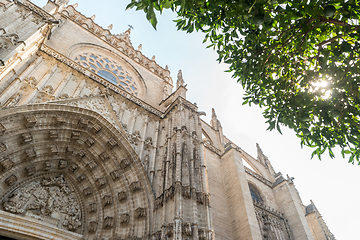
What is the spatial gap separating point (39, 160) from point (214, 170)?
925cm

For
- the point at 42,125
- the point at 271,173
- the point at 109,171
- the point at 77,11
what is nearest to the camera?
the point at 42,125

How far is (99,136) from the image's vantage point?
9.34 m

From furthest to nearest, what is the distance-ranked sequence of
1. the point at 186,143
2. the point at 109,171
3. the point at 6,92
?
the point at 186,143, the point at 109,171, the point at 6,92

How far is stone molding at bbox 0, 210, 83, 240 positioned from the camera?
22.0ft

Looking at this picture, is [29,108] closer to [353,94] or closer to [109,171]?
[109,171]

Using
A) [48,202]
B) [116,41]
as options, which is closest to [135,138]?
[48,202]

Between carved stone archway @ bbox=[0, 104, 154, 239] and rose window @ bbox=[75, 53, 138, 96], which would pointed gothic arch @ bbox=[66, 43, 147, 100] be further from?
carved stone archway @ bbox=[0, 104, 154, 239]

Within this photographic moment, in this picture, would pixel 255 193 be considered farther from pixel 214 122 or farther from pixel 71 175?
pixel 71 175

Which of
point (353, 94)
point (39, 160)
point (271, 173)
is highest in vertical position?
point (271, 173)

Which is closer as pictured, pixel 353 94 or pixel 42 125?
pixel 353 94

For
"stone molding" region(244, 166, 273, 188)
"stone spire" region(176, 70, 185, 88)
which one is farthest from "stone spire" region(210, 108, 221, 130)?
"stone spire" region(176, 70, 185, 88)

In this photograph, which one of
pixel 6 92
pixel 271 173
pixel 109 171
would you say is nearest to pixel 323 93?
pixel 109 171

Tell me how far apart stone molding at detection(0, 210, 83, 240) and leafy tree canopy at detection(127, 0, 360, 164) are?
7231 millimetres

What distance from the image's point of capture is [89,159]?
30.5ft
